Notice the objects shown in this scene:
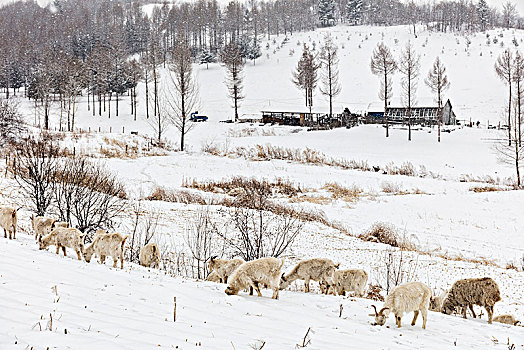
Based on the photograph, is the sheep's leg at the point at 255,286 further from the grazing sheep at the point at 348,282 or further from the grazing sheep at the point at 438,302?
the grazing sheep at the point at 438,302

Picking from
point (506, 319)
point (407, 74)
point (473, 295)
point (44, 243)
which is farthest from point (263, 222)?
point (407, 74)

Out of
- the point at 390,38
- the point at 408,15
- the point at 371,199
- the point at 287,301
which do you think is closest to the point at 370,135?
the point at 371,199

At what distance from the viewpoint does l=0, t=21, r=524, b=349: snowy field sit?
20.1ft

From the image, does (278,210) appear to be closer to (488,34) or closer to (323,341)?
(323,341)

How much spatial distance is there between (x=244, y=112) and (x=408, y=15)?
70.7 m

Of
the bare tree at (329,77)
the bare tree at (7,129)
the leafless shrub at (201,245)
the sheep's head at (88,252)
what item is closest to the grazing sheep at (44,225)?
the sheep's head at (88,252)

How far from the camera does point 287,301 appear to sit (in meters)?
8.64

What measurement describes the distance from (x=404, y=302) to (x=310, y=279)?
248 centimetres

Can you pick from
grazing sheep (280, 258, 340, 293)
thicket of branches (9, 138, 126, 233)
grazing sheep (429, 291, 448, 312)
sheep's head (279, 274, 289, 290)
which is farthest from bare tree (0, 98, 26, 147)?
grazing sheep (429, 291, 448, 312)

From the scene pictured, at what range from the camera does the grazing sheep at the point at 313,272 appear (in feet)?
31.5

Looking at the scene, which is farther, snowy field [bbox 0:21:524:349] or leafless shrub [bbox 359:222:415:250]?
leafless shrub [bbox 359:222:415:250]

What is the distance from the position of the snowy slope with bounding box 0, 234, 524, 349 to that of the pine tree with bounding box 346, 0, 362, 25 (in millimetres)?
114559

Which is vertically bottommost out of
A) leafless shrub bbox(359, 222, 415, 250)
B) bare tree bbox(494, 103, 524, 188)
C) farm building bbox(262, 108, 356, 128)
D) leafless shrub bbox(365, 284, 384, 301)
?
leafless shrub bbox(359, 222, 415, 250)

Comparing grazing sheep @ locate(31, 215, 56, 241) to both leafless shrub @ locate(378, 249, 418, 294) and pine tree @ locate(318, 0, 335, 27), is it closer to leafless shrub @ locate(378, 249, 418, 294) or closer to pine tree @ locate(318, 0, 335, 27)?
leafless shrub @ locate(378, 249, 418, 294)
